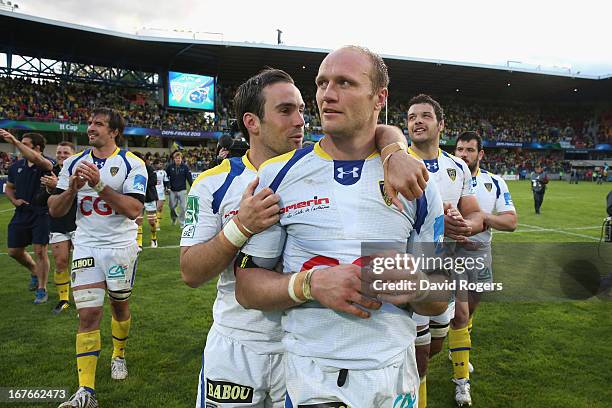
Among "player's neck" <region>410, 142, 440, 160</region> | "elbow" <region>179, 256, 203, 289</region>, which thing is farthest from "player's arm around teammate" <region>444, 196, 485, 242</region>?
"elbow" <region>179, 256, 203, 289</region>

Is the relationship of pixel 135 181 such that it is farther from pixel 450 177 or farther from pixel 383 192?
pixel 383 192

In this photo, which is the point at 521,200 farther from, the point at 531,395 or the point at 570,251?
the point at 531,395

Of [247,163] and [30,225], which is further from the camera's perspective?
[30,225]

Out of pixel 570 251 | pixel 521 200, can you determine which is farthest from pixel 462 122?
pixel 570 251

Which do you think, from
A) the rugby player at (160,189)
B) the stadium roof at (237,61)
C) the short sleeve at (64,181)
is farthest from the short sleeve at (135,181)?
the stadium roof at (237,61)

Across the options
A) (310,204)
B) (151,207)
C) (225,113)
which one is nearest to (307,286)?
(310,204)

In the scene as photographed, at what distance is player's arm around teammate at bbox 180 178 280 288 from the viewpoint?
1832 mm

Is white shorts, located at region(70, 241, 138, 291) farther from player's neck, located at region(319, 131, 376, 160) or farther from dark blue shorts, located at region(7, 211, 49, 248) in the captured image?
dark blue shorts, located at region(7, 211, 49, 248)

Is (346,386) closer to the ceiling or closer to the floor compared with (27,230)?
closer to the ceiling

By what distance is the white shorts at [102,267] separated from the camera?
161 inches

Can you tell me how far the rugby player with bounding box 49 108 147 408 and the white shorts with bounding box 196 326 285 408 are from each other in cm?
206

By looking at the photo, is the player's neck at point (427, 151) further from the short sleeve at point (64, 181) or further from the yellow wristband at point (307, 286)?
the short sleeve at point (64, 181)

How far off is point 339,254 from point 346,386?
0.53m

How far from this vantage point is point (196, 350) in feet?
17.3
